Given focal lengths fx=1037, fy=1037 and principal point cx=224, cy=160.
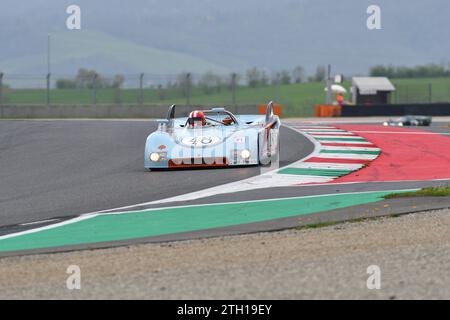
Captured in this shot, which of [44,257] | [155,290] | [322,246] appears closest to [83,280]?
[155,290]

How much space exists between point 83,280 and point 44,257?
4.39 ft

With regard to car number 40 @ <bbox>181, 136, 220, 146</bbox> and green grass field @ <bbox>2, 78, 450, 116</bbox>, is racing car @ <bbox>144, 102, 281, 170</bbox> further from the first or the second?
green grass field @ <bbox>2, 78, 450, 116</bbox>

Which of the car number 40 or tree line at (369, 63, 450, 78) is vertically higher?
tree line at (369, 63, 450, 78)

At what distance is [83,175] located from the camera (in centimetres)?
1555

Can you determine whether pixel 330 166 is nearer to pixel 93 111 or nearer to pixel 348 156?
pixel 348 156

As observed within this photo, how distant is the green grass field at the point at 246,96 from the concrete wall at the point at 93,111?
1.14 meters

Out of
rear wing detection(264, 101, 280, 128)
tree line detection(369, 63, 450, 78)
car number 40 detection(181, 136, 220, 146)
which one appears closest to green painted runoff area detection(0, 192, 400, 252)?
car number 40 detection(181, 136, 220, 146)

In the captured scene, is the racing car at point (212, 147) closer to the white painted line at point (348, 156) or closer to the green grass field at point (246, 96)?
the white painted line at point (348, 156)

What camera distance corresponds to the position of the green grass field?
62812 millimetres

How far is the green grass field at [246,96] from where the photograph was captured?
62812 millimetres

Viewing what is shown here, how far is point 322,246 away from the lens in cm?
889

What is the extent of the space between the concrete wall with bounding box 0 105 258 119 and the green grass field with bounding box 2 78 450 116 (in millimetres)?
1138

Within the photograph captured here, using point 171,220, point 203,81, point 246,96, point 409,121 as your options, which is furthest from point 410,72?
point 171,220

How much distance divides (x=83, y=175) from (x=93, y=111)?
94.2ft
